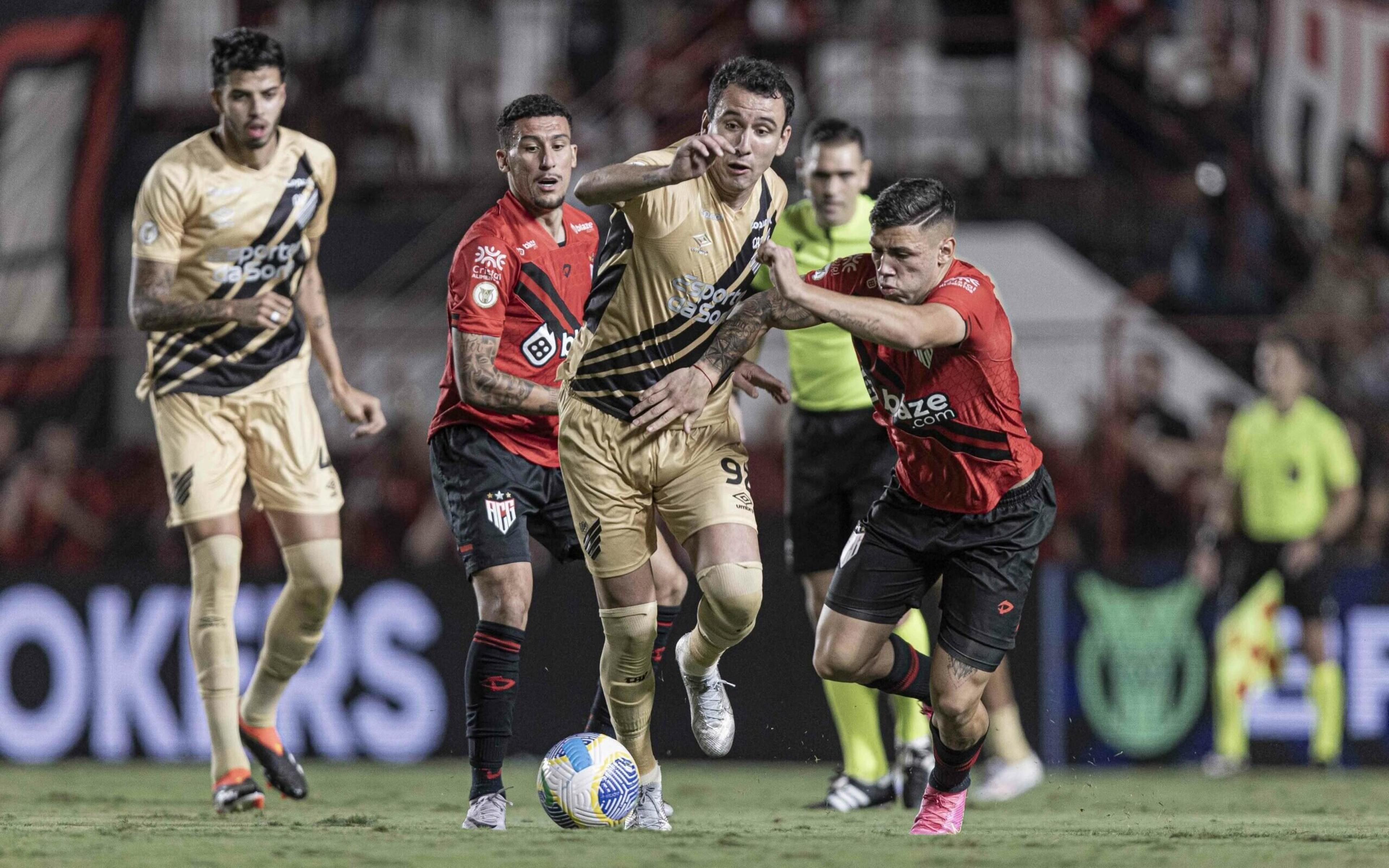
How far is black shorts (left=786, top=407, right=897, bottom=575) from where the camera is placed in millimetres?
7617

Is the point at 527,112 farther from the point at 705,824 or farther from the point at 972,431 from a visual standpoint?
the point at 705,824

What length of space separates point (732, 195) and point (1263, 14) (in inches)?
394

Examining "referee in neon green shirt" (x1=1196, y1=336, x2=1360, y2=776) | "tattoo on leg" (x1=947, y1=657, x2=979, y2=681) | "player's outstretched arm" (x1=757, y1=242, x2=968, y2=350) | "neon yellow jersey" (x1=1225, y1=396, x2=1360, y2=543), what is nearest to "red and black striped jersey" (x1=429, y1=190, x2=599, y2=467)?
"player's outstretched arm" (x1=757, y1=242, x2=968, y2=350)

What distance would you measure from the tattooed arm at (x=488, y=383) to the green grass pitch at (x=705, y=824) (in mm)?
1501

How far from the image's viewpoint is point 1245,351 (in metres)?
12.5

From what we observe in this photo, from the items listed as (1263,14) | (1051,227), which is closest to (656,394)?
(1051,227)

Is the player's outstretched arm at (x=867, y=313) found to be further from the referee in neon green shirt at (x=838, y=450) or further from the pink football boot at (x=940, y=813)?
the referee in neon green shirt at (x=838, y=450)

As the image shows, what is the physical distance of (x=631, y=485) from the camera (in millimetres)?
6141

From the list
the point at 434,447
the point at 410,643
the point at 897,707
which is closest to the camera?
the point at 434,447

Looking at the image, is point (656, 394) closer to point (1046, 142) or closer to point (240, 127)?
point (240, 127)

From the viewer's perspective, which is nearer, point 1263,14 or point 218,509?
point 218,509

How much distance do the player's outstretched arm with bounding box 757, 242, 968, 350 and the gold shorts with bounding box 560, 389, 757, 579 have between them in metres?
0.79

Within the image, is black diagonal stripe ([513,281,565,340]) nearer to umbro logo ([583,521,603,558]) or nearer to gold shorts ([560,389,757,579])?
gold shorts ([560,389,757,579])

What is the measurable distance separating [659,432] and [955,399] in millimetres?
1022
